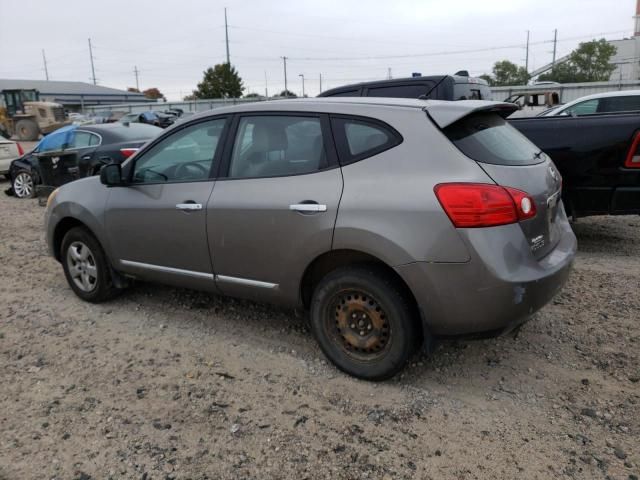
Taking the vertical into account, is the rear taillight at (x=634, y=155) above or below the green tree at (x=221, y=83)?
below

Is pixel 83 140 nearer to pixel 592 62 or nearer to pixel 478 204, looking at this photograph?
pixel 478 204

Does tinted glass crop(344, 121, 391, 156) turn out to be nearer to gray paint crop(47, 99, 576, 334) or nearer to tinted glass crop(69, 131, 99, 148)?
gray paint crop(47, 99, 576, 334)

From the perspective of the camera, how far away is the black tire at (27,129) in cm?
3438

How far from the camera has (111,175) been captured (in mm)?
4234

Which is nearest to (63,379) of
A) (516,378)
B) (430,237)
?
(430,237)

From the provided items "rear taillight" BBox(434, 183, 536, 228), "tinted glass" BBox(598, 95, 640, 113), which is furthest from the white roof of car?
"tinted glass" BBox(598, 95, 640, 113)

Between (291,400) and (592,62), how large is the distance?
64.8 meters

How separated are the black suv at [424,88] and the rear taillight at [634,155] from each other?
8.37 feet

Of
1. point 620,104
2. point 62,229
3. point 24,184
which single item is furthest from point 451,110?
point 24,184

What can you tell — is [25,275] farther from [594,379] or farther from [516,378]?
[594,379]

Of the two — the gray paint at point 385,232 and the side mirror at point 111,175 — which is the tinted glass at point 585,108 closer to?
the gray paint at point 385,232


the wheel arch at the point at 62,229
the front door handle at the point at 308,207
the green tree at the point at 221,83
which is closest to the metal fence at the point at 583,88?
the wheel arch at the point at 62,229

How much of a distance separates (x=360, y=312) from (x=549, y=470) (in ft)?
4.22

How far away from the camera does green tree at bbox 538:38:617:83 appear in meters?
56.0
